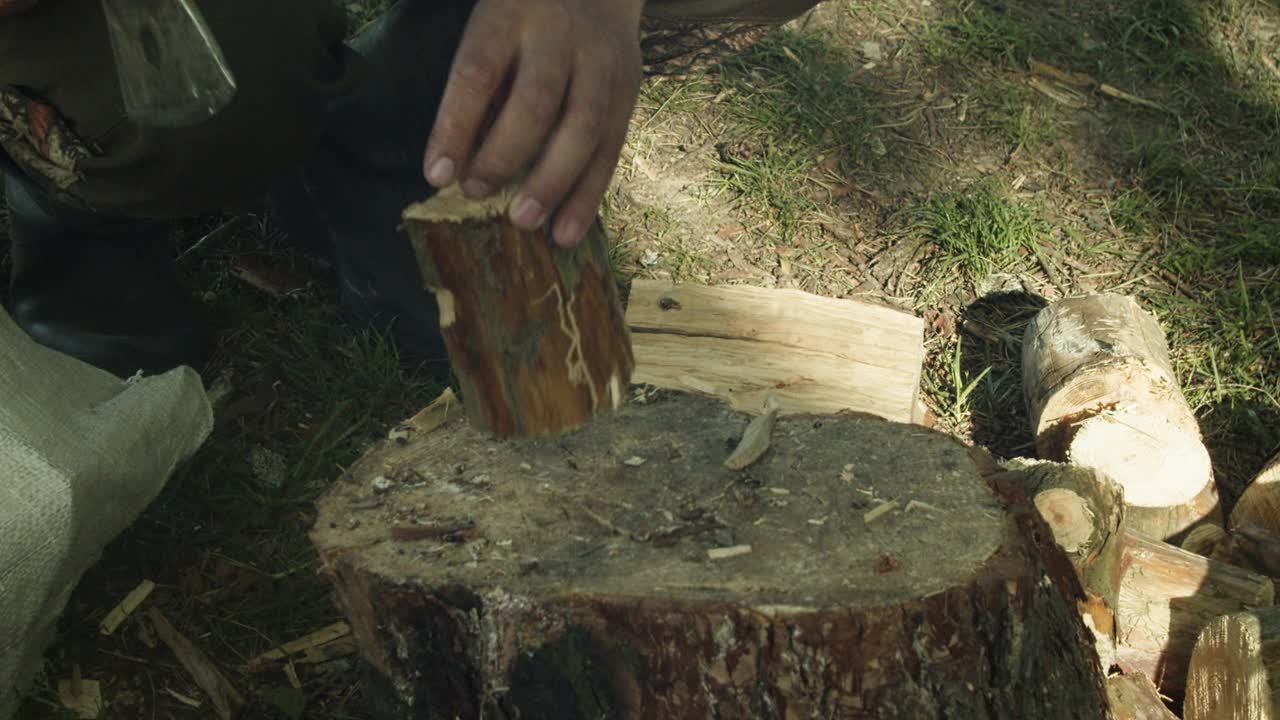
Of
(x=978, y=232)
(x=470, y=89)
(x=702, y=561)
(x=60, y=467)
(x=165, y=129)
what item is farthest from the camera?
(x=978, y=232)

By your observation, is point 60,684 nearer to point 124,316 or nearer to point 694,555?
point 124,316

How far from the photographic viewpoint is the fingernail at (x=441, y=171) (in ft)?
4.87

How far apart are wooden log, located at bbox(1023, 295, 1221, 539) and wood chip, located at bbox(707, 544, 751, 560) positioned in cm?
98

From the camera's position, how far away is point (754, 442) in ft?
5.82

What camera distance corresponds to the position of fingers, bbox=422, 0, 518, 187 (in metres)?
1.47

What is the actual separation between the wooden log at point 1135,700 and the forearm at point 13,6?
6.95 ft

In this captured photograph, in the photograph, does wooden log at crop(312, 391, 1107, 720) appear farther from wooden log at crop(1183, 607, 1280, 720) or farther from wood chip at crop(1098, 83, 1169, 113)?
wood chip at crop(1098, 83, 1169, 113)

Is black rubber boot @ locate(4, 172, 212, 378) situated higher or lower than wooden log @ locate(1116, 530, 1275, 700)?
higher

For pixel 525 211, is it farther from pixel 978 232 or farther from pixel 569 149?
pixel 978 232

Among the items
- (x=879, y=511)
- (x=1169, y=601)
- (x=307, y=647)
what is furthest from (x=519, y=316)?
(x=1169, y=601)

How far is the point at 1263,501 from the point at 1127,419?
0.31 metres

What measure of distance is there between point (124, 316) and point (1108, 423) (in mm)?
2158

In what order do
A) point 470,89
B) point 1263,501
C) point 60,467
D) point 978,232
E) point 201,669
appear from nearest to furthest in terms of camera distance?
point 470,89
point 60,467
point 201,669
point 1263,501
point 978,232

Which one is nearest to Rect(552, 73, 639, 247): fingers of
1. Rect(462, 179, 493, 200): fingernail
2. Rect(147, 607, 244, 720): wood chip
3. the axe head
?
Rect(462, 179, 493, 200): fingernail
